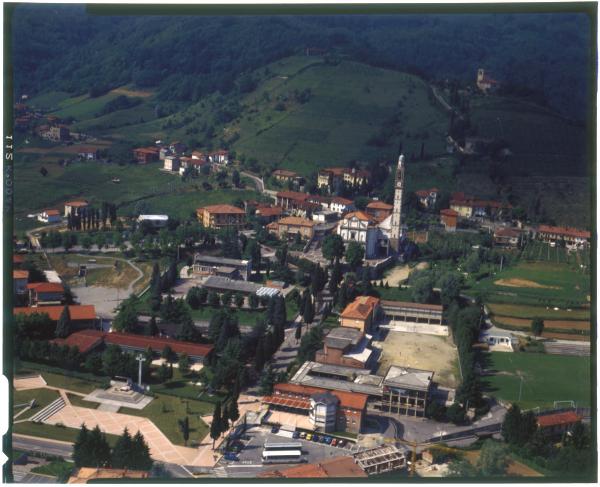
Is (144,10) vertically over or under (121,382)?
over

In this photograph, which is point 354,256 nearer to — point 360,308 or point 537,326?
point 360,308

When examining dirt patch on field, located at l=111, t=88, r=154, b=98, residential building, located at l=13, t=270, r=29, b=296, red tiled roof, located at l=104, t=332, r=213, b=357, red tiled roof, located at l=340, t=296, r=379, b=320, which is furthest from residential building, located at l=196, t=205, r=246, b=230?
dirt patch on field, located at l=111, t=88, r=154, b=98

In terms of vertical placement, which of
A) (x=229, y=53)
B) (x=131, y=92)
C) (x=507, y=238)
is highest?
(x=229, y=53)

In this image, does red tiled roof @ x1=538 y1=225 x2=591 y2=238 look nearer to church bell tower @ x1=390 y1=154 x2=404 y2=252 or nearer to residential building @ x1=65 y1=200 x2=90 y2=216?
church bell tower @ x1=390 y1=154 x2=404 y2=252

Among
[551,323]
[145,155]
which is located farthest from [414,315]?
[145,155]

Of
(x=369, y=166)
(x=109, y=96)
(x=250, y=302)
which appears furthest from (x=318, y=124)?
(x=250, y=302)

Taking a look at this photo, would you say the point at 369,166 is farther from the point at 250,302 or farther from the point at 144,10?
the point at 144,10

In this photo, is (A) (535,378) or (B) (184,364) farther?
(A) (535,378)
